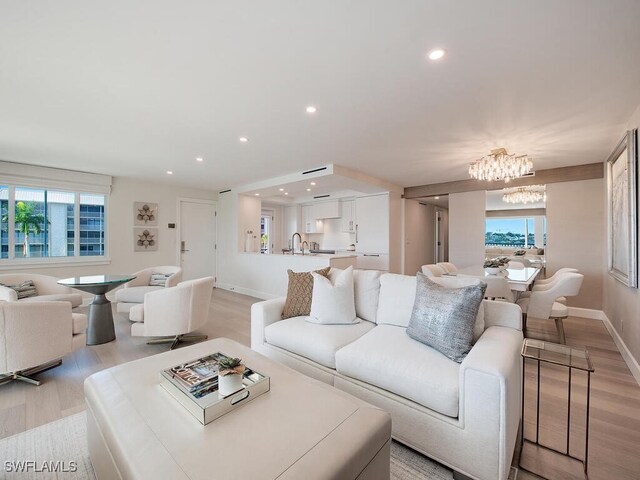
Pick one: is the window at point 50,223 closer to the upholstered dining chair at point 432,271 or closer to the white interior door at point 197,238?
the white interior door at point 197,238

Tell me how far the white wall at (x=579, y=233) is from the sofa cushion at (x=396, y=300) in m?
4.04

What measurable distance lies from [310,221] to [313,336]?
5.99 meters

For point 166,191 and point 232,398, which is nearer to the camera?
point 232,398

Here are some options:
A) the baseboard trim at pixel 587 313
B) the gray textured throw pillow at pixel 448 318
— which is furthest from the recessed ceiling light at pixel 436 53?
the baseboard trim at pixel 587 313

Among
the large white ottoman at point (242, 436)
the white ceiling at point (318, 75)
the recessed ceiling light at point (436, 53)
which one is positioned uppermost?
the white ceiling at point (318, 75)

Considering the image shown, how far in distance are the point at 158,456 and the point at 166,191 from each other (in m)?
6.17

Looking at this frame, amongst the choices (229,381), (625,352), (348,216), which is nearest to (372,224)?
(348,216)

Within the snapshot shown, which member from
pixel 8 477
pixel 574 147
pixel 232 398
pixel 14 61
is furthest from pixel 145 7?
pixel 574 147

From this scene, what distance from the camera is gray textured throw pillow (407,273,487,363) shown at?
1658 mm

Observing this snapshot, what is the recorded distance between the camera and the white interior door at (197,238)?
6.44m

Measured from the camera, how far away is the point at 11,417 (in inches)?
74.6

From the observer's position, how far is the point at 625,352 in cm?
286

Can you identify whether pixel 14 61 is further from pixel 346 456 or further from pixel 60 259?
pixel 60 259

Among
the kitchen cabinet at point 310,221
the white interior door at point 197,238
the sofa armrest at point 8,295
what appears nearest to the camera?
the sofa armrest at point 8,295
